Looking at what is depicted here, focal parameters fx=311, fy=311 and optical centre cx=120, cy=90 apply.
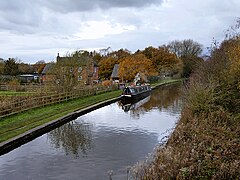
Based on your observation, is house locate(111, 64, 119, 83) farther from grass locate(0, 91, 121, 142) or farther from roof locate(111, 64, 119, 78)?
grass locate(0, 91, 121, 142)

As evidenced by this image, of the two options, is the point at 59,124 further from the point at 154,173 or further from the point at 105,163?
the point at 154,173

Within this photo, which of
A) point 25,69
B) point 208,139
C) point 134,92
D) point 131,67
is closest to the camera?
point 208,139

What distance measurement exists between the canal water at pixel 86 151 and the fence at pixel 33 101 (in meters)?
3.31

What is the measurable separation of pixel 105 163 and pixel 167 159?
360cm

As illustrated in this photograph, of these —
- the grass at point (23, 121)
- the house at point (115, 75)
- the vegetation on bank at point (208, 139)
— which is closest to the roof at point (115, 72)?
the house at point (115, 75)

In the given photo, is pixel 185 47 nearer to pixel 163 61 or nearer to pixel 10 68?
pixel 163 61

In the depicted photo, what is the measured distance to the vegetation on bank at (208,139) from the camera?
6.57 meters

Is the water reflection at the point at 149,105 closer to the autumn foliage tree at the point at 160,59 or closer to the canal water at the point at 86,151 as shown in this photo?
the canal water at the point at 86,151

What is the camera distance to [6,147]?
11359 mm

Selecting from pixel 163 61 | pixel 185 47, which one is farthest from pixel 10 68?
pixel 185 47

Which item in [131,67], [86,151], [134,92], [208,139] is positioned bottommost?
[86,151]

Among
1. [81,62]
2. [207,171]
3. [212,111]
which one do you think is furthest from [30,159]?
[81,62]

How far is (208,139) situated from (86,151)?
509cm

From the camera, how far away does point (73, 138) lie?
47.9ft
